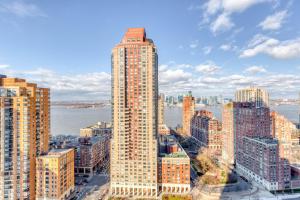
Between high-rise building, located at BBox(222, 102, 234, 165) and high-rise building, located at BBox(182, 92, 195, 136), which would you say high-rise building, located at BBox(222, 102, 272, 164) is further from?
high-rise building, located at BBox(182, 92, 195, 136)

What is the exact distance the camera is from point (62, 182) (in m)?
38.1

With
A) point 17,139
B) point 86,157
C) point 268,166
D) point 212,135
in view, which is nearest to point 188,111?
point 212,135

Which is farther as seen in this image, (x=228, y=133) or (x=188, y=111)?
(x=188, y=111)

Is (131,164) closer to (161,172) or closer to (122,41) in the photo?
(161,172)

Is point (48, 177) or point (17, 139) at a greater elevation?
point (17, 139)

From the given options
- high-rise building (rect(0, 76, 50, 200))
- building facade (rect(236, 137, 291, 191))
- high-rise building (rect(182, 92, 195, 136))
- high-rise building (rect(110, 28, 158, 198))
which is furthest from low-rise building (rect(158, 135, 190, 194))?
high-rise building (rect(182, 92, 195, 136))

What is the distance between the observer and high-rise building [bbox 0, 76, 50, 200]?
34.3 metres

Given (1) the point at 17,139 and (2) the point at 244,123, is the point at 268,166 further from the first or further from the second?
(1) the point at 17,139

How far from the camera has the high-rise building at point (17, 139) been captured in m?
34.3

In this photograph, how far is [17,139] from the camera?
35250 mm

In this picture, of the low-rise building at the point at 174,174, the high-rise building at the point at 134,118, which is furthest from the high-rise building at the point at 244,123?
the high-rise building at the point at 134,118

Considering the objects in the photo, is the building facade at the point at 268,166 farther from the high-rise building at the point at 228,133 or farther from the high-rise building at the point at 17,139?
the high-rise building at the point at 17,139

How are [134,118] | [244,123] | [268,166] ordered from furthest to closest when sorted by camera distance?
[244,123] < [268,166] < [134,118]

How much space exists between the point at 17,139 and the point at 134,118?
2019 cm
